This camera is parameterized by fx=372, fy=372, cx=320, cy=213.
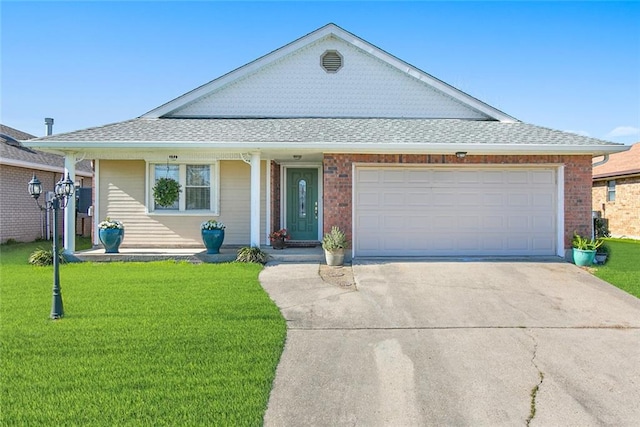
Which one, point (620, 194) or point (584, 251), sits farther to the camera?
point (620, 194)

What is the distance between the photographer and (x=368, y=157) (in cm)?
918

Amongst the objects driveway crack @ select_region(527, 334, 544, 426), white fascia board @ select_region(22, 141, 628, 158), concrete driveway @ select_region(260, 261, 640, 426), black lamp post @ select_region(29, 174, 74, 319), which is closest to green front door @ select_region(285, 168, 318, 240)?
white fascia board @ select_region(22, 141, 628, 158)

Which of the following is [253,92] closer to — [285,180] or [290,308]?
[285,180]

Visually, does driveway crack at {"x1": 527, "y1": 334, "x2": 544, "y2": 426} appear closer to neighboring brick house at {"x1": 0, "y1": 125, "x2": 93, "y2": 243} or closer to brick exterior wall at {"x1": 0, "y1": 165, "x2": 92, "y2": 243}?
brick exterior wall at {"x1": 0, "y1": 165, "x2": 92, "y2": 243}

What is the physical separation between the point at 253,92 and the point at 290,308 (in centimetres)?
806

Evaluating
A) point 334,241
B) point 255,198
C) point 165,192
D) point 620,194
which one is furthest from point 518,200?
point 620,194

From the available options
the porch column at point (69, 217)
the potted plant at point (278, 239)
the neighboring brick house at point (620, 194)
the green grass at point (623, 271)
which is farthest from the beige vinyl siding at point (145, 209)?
the neighboring brick house at point (620, 194)

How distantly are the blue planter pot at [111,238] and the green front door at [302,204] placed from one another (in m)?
4.56

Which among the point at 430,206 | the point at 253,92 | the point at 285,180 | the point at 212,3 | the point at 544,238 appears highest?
the point at 212,3

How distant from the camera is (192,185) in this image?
10.8 metres

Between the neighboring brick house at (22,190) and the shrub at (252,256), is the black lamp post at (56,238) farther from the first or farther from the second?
the neighboring brick house at (22,190)

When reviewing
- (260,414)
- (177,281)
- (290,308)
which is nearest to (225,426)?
(260,414)

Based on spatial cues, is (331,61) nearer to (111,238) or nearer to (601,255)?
(111,238)

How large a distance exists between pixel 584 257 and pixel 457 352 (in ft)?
20.4
